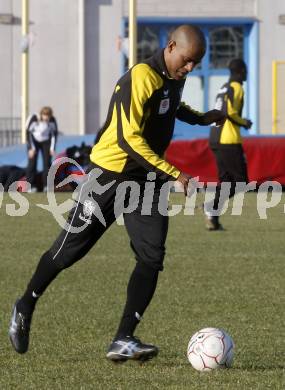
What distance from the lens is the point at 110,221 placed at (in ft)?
23.2

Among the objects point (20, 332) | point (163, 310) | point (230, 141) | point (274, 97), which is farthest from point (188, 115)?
point (274, 97)

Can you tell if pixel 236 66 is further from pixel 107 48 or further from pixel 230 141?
pixel 107 48

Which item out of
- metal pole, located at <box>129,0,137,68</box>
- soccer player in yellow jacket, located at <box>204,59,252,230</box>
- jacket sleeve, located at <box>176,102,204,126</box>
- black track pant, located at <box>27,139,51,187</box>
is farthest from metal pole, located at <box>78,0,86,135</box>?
jacket sleeve, located at <box>176,102,204,126</box>

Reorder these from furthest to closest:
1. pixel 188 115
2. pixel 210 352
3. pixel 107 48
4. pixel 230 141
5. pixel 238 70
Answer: pixel 107 48 → pixel 230 141 → pixel 238 70 → pixel 188 115 → pixel 210 352

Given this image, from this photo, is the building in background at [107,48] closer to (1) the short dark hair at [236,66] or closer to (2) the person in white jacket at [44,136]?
(2) the person in white jacket at [44,136]

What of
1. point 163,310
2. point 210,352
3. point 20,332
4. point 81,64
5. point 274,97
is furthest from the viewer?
point 274,97

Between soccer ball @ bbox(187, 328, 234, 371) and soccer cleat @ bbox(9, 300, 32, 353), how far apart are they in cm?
100

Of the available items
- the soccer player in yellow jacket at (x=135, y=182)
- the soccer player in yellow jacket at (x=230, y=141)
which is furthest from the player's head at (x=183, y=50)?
the soccer player in yellow jacket at (x=230, y=141)

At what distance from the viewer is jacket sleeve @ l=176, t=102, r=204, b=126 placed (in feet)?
24.7

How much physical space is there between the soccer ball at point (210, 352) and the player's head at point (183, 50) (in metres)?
1.50

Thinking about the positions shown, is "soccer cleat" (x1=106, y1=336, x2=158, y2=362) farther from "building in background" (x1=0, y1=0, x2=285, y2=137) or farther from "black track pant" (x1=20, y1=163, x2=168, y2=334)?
"building in background" (x1=0, y1=0, x2=285, y2=137)

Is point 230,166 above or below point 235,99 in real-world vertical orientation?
below

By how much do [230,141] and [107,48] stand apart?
18598 millimetres

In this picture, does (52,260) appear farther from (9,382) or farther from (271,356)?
(271,356)
